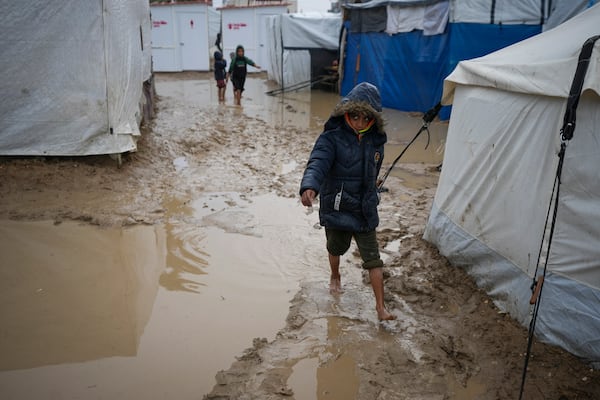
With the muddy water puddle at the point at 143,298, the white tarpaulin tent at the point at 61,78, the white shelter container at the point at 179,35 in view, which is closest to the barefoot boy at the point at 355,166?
the muddy water puddle at the point at 143,298

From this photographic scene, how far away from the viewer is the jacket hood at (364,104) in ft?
10.1

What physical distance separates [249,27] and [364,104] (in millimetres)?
21461

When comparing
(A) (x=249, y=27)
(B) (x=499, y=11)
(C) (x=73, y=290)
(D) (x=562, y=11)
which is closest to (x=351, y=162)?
(C) (x=73, y=290)

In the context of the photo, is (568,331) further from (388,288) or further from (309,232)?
(309,232)

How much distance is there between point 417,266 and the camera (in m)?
4.04

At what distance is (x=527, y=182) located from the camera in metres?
3.01

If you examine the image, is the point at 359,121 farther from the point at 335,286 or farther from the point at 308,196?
the point at 335,286

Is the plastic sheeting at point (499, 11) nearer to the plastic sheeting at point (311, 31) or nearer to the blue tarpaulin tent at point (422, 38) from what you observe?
the blue tarpaulin tent at point (422, 38)

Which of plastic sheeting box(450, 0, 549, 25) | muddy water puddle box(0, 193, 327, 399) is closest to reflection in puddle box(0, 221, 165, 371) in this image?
muddy water puddle box(0, 193, 327, 399)

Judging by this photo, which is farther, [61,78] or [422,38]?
[422,38]

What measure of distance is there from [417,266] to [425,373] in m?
1.38

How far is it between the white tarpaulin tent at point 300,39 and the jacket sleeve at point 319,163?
14.0m

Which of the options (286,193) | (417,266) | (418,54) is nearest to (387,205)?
(286,193)

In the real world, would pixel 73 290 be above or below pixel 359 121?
below
